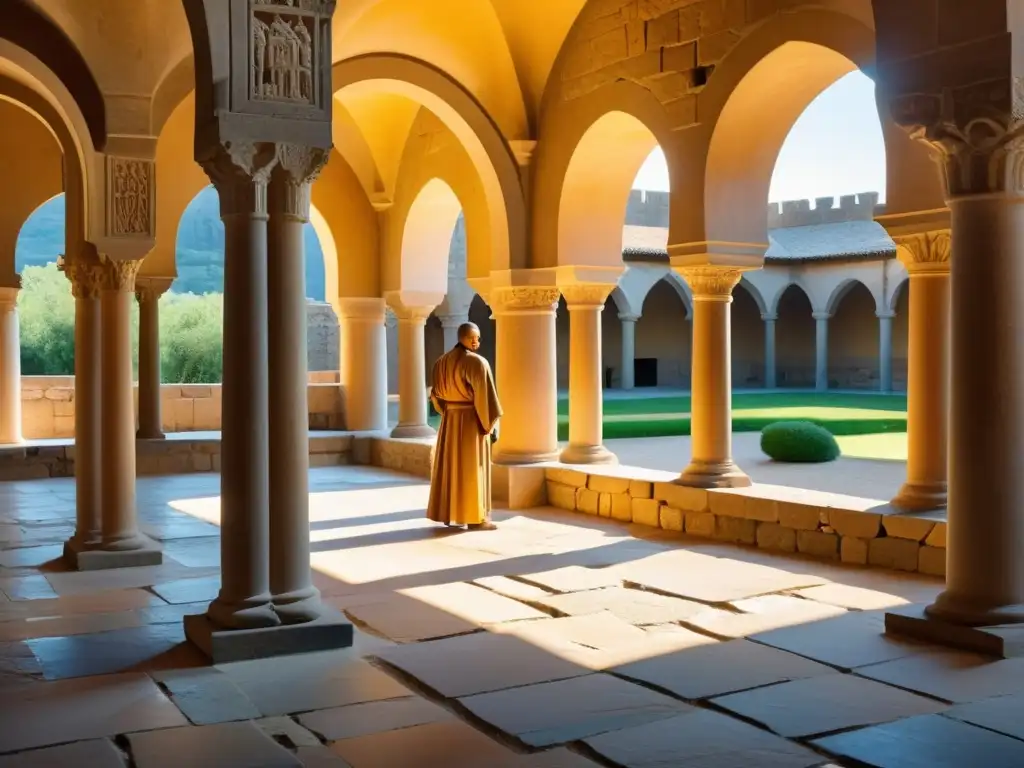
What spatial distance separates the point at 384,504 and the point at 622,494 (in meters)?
2.42

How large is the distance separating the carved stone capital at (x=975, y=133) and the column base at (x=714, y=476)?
3.86m

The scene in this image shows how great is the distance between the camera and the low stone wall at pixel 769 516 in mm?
7102

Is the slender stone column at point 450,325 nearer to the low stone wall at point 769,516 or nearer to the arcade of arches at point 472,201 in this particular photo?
the arcade of arches at point 472,201

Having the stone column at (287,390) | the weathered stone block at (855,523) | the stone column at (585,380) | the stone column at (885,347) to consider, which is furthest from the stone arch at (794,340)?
the stone column at (287,390)

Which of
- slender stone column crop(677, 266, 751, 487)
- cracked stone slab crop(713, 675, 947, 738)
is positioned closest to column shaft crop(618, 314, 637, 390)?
slender stone column crop(677, 266, 751, 487)

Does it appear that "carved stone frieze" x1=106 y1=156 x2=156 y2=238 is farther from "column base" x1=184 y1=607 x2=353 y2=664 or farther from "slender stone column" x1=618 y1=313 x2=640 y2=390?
"slender stone column" x1=618 y1=313 x2=640 y2=390

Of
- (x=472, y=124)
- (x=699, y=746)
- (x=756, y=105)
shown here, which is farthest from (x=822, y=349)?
(x=699, y=746)

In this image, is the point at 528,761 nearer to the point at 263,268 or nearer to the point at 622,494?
the point at 263,268

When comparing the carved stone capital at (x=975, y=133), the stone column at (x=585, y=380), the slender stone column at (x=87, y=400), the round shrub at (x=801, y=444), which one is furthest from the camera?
the round shrub at (x=801, y=444)

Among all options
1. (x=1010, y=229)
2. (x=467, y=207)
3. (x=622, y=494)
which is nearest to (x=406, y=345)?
Result: (x=467, y=207)

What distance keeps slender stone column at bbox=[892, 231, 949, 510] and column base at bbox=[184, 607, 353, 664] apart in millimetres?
4057

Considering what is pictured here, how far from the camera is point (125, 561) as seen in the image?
7.60 m

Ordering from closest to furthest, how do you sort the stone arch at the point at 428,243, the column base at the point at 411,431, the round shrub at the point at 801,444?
the round shrub at the point at 801,444
the column base at the point at 411,431
the stone arch at the point at 428,243

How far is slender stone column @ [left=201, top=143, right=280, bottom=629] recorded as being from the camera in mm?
5250
